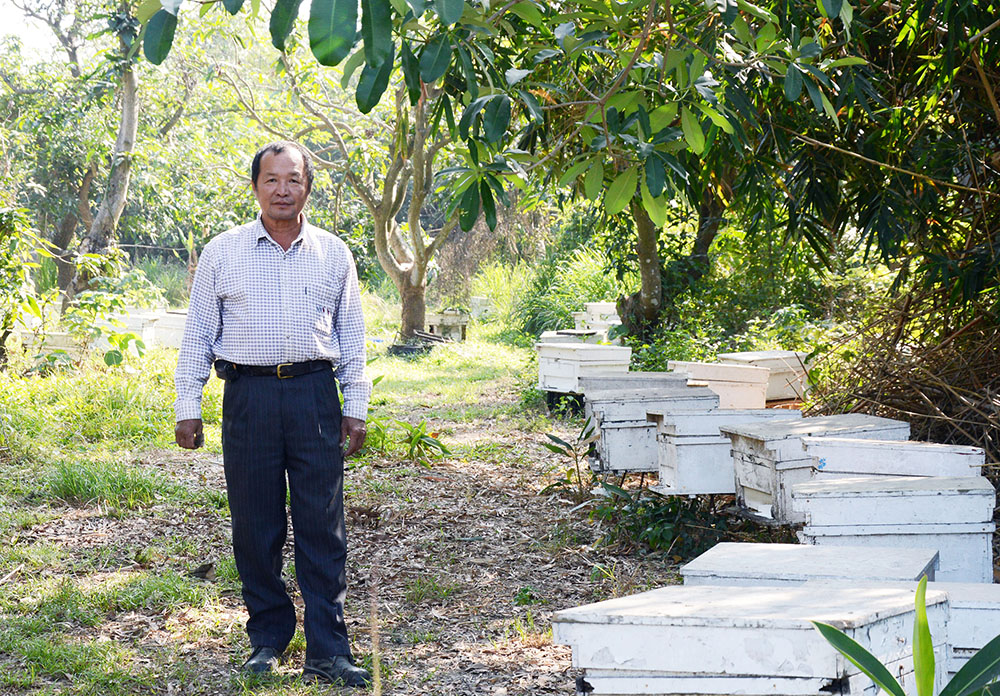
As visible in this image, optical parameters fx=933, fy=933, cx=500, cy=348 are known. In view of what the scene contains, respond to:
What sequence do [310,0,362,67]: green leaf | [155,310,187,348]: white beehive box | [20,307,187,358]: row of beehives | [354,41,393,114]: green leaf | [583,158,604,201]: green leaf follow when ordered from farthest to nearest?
[155,310,187,348]: white beehive box → [20,307,187,358]: row of beehives → [583,158,604,201]: green leaf → [354,41,393,114]: green leaf → [310,0,362,67]: green leaf

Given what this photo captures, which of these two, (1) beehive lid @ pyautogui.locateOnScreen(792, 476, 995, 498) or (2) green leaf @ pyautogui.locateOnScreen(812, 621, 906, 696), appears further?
(1) beehive lid @ pyautogui.locateOnScreen(792, 476, 995, 498)

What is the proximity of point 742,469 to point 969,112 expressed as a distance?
8.10 ft

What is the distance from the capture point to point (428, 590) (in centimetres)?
412

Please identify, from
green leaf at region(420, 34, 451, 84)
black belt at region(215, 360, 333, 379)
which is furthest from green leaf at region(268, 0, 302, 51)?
black belt at region(215, 360, 333, 379)

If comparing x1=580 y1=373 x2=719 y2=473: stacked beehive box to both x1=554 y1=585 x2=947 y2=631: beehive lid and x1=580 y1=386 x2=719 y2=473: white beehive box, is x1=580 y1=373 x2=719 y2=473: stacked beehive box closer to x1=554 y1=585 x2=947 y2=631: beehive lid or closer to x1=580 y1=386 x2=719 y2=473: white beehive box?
x1=580 y1=386 x2=719 y2=473: white beehive box

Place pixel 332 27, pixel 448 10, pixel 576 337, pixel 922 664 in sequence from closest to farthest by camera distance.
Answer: pixel 332 27 → pixel 448 10 → pixel 922 664 → pixel 576 337

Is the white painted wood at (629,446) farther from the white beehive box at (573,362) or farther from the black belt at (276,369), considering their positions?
the white beehive box at (573,362)

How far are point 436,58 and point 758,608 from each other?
4.82 feet

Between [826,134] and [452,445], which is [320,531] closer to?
[826,134]

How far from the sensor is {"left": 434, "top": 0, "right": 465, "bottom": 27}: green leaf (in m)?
1.54

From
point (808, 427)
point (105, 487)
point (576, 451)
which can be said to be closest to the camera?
point (808, 427)

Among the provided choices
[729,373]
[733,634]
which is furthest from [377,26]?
[729,373]

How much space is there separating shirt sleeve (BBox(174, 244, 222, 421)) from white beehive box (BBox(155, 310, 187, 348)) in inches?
334

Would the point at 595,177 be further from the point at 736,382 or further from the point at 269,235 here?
the point at 736,382
